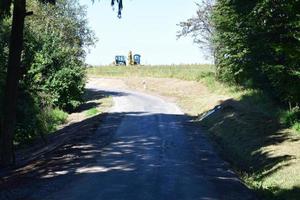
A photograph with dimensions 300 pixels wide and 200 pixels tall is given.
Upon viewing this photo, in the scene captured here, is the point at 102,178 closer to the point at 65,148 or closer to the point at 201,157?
the point at 201,157

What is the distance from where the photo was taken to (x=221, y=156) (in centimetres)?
1942

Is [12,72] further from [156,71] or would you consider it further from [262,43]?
[156,71]

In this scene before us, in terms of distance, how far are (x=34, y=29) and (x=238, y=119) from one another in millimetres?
21439

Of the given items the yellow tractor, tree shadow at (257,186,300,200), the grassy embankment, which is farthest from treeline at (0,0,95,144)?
the yellow tractor

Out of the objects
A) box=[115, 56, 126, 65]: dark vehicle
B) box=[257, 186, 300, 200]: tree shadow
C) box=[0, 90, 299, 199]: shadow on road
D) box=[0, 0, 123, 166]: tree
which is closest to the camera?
box=[257, 186, 300, 200]: tree shadow

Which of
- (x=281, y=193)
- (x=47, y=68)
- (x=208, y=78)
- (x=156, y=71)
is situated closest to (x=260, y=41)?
(x=281, y=193)

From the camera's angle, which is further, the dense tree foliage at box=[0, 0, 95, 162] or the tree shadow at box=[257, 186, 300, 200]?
the dense tree foliage at box=[0, 0, 95, 162]

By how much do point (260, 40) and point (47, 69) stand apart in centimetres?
1879

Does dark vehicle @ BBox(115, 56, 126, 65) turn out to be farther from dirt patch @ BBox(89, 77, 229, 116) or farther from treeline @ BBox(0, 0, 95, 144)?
treeline @ BBox(0, 0, 95, 144)

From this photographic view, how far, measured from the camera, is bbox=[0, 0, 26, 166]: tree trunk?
17.1 meters

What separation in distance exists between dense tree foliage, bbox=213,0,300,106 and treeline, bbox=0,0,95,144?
1041cm

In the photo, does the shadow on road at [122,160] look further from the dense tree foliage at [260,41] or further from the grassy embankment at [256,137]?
the dense tree foliage at [260,41]

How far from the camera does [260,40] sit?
25781 mm

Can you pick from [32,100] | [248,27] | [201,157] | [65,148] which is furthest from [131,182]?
[248,27]
